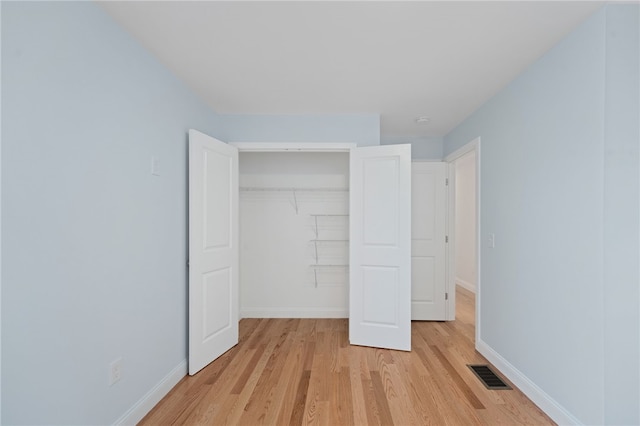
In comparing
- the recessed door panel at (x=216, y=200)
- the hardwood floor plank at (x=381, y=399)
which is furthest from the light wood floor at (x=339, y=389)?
the recessed door panel at (x=216, y=200)

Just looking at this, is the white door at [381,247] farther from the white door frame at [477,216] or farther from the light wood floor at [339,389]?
the white door frame at [477,216]

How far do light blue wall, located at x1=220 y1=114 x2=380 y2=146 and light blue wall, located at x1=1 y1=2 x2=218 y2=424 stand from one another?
114 cm

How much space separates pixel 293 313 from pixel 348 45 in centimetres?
336

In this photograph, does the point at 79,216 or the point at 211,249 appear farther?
the point at 211,249

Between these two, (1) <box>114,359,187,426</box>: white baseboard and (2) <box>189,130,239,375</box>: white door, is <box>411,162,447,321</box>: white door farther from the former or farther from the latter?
(1) <box>114,359,187,426</box>: white baseboard

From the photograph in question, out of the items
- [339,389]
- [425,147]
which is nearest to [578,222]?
[339,389]

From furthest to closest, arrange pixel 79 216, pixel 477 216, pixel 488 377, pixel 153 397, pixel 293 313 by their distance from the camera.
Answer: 1. pixel 293 313
2. pixel 477 216
3. pixel 488 377
4. pixel 153 397
5. pixel 79 216

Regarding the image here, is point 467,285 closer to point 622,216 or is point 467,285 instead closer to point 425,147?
point 425,147

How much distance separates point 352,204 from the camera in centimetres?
320

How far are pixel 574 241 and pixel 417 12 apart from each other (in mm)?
1684

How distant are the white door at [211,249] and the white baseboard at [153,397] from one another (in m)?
0.11

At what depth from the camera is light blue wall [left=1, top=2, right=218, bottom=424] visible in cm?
124

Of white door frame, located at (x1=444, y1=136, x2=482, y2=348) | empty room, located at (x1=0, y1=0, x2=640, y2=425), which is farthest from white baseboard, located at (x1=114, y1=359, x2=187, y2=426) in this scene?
white door frame, located at (x1=444, y1=136, x2=482, y2=348)

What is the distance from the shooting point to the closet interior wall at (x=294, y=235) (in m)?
4.13
